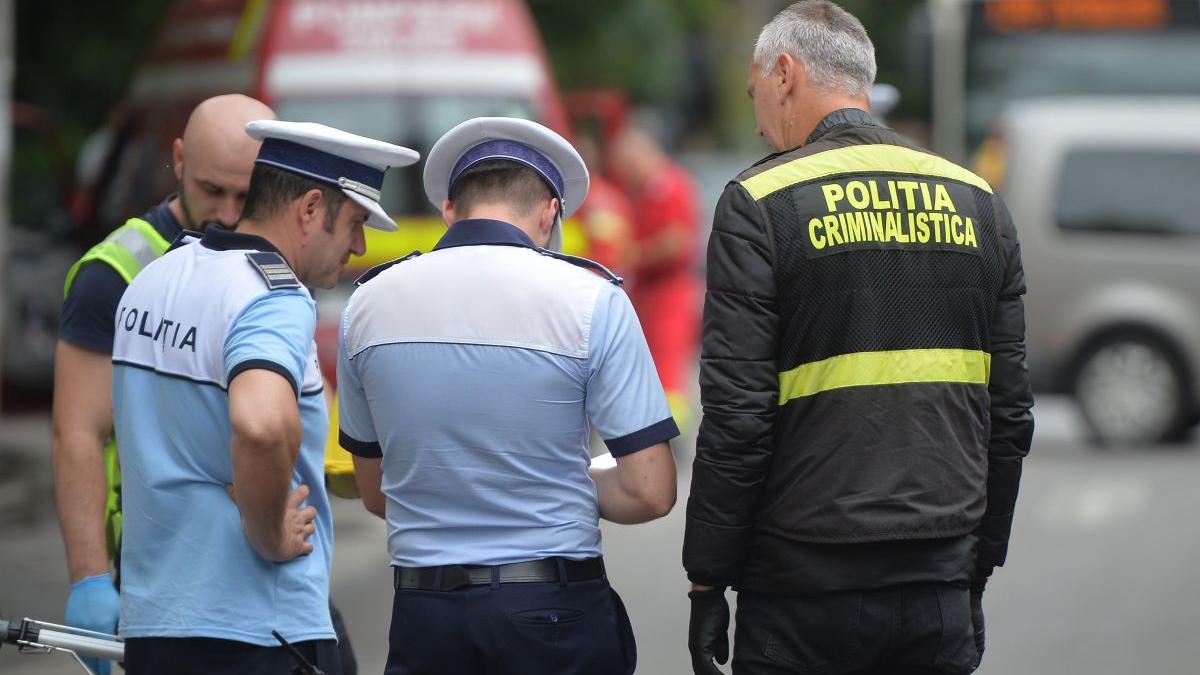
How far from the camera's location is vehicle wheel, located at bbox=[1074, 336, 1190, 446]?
44.7 feet

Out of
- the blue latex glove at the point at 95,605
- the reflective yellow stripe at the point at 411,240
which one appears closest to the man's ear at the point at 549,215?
the blue latex glove at the point at 95,605

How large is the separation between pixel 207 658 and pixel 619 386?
91cm

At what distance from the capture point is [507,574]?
3439mm

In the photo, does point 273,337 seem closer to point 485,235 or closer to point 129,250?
point 485,235

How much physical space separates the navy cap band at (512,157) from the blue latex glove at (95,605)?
1176mm

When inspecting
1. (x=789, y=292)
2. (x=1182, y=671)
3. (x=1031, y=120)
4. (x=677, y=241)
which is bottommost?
(x=1182, y=671)

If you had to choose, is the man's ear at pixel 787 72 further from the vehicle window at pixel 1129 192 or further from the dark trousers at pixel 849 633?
the vehicle window at pixel 1129 192

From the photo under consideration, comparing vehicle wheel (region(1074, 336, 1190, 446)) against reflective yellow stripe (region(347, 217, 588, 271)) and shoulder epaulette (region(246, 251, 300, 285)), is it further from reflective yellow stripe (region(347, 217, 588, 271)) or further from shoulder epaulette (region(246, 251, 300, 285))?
shoulder epaulette (region(246, 251, 300, 285))

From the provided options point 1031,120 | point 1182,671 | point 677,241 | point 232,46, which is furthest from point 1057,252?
point 1182,671

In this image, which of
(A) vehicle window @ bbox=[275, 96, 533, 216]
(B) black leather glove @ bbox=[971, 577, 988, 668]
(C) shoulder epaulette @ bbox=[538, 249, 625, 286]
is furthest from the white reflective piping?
(A) vehicle window @ bbox=[275, 96, 533, 216]

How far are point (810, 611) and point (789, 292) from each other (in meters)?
0.60

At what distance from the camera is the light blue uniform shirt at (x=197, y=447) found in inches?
135

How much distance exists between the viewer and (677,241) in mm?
12766

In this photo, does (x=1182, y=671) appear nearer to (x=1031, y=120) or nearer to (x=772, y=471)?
(x=772, y=471)
